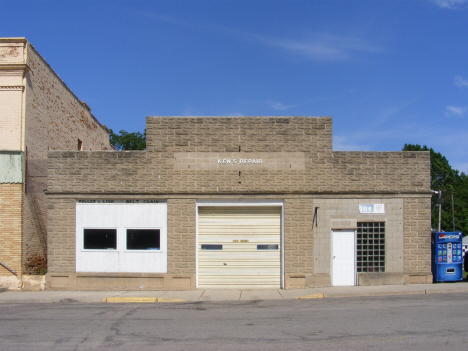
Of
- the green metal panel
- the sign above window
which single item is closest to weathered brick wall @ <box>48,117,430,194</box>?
the sign above window

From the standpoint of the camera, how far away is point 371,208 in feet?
49.4

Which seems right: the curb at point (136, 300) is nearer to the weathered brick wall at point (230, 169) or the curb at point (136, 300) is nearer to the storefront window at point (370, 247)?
the weathered brick wall at point (230, 169)

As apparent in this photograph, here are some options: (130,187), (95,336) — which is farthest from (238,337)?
(130,187)

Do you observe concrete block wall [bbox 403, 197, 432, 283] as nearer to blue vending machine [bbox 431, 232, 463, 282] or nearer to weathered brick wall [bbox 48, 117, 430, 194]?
blue vending machine [bbox 431, 232, 463, 282]

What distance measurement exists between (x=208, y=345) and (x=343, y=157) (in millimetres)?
9317

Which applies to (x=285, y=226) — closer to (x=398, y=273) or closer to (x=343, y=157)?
(x=343, y=157)

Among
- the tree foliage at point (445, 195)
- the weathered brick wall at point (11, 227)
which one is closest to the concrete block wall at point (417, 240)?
the weathered brick wall at point (11, 227)

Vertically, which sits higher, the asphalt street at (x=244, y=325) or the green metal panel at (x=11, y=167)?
the green metal panel at (x=11, y=167)

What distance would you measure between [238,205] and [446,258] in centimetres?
801

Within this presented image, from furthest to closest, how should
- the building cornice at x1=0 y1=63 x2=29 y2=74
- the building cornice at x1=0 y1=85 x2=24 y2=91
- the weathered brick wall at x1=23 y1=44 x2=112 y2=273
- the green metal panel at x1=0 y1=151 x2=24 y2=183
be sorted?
1. the weathered brick wall at x1=23 y1=44 x2=112 y2=273
2. the building cornice at x1=0 y1=85 x2=24 y2=91
3. the building cornice at x1=0 y1=63 x2=29 y2=74
4. the green metal panel at x1=0 y1=151 x2=24 y2=183

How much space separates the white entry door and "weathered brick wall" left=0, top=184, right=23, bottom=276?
11.4 metres

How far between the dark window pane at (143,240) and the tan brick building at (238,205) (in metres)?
0.04

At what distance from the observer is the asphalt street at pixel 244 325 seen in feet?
25.7

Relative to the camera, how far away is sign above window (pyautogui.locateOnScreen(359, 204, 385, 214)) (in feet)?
49.3
